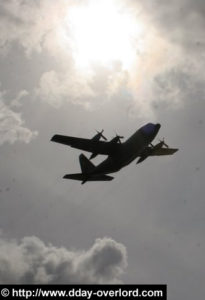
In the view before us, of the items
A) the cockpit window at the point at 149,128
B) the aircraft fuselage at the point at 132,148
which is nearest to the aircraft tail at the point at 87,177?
the aircraft fuselage at the point at 132,148

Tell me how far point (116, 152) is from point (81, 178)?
22.3ft

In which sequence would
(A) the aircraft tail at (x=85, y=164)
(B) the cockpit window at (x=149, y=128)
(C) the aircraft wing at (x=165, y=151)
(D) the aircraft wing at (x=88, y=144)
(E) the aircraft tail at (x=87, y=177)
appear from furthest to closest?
(C) the aircraft wing at (x=165, y=151) < (A) the aircraft tail at (x=85, y=164) < (E) the aircraft tail at (x=87, y=177) < (B) the cockpit window at (x=149, y=128) < (D) the aircraft wing at (x=88, y=144)

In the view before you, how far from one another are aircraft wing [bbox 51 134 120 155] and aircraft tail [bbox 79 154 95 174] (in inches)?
255

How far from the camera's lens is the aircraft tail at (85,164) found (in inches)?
2535

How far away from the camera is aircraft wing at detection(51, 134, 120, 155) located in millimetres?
56938

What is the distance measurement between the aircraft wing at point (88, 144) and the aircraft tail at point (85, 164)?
6487 mm

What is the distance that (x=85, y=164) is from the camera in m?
65.1

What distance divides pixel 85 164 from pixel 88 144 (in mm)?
8367

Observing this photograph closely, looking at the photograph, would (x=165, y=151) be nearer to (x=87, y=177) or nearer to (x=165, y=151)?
(x=165, y=151)

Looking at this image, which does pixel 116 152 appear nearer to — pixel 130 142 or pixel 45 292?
pixel 130 142

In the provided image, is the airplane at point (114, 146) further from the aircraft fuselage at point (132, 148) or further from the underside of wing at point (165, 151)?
the underside of wing at point (165, 151)

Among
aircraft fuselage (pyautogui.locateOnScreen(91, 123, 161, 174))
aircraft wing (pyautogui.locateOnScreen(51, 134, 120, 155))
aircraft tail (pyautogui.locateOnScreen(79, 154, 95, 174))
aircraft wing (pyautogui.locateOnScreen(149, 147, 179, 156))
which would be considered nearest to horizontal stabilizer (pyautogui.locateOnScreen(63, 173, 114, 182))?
aircraft tail (pyautogui.locateOnScreen(79, 154, 95, 174))

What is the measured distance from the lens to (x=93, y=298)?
4656cm

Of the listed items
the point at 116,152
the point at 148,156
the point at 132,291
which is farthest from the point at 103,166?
the point at 132,291
